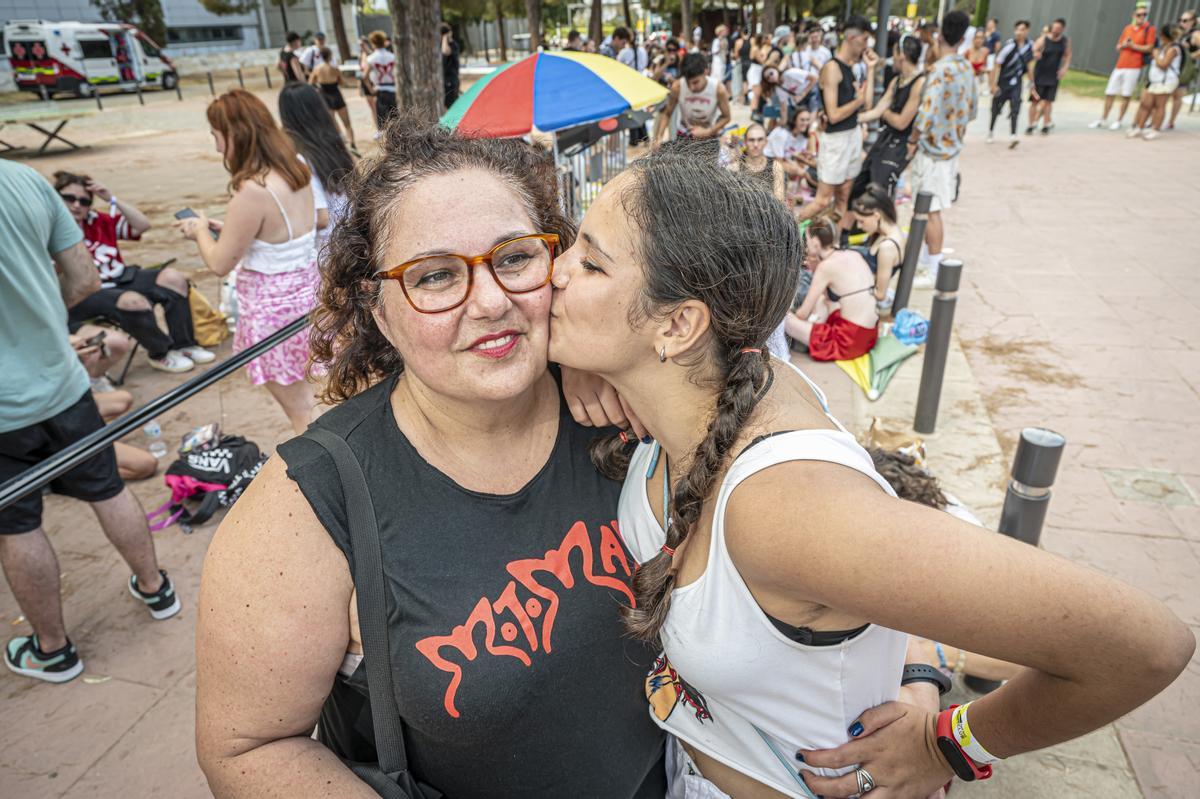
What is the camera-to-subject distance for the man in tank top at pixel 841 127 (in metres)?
8.41

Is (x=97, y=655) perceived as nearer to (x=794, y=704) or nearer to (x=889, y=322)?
(x=794, y=704)

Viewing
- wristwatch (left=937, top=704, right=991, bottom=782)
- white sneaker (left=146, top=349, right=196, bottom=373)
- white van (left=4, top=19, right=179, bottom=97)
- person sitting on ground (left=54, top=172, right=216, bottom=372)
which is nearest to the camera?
wristwatch (left=937, top=704, right=991, bottom=782)

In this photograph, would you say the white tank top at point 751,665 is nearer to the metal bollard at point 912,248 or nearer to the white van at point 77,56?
the metal bollard at point 912,248

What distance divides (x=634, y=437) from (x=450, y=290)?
1.75ft

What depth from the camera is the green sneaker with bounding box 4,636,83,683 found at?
333 cm

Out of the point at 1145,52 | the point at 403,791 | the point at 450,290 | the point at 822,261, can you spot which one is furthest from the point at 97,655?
the point at 1145,52

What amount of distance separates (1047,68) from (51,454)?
17554mm

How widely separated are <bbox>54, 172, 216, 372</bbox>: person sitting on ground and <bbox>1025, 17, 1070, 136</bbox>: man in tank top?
51.9ft

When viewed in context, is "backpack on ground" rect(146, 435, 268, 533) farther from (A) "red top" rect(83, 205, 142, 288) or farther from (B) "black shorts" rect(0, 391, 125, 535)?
(A) "red top" rect(83, 205, 142, 288)

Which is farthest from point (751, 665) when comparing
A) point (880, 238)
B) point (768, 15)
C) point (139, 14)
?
point (139, 14)

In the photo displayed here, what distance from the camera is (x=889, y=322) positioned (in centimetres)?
702

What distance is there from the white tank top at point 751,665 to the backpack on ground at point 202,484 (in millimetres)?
3589

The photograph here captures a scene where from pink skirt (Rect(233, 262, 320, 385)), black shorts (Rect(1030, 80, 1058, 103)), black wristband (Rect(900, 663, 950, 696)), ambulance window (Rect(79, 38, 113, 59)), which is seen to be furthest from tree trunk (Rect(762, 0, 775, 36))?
black wristband (Rect(900, 663, 950, 696))

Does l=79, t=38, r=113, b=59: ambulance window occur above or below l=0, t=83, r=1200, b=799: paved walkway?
above
